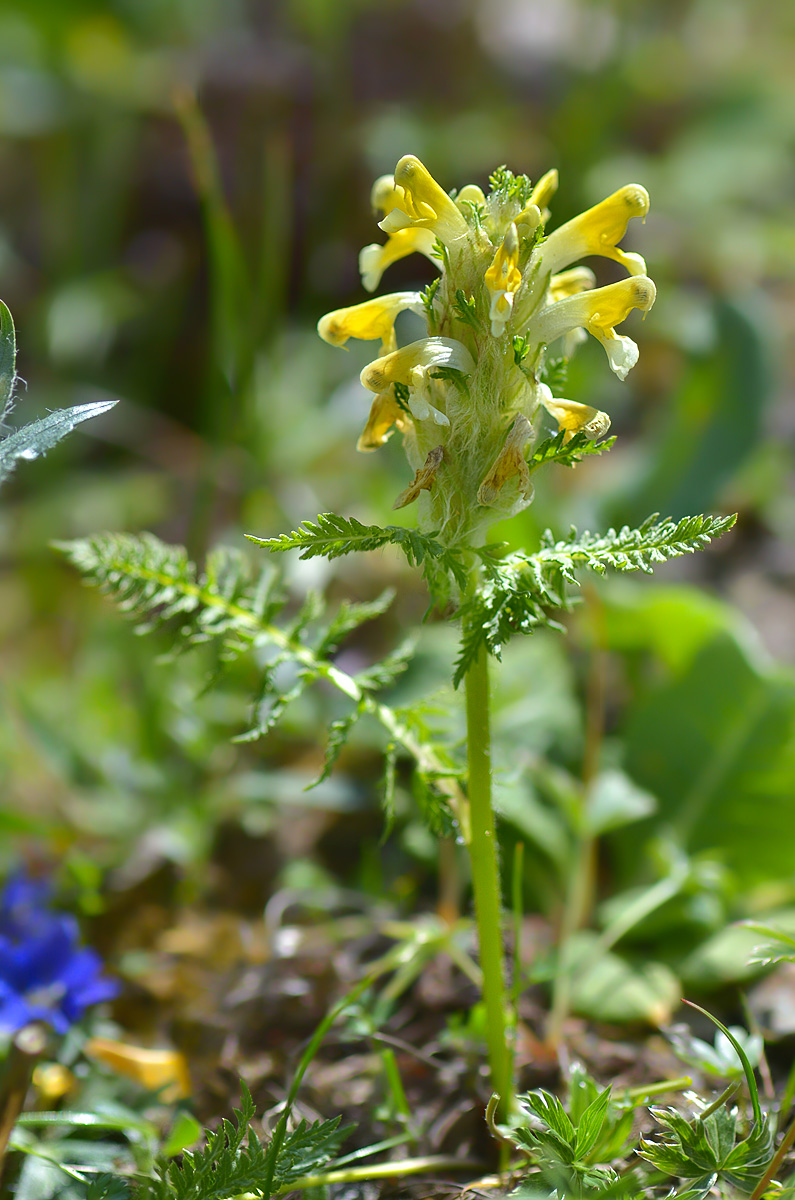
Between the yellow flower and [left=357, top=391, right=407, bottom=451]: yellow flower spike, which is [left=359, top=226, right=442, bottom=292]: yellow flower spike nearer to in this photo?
the yellow flower

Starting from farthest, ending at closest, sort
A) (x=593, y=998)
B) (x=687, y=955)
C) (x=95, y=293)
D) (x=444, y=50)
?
1. (x=444, y=50)
2. (x=95, y=293)
3. (x=687, y=955)
4. (x=593, y=998)

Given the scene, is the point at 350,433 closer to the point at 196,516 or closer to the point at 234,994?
the point at 196,516

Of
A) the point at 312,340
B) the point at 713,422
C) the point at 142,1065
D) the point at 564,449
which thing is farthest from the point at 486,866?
the point at 312,340

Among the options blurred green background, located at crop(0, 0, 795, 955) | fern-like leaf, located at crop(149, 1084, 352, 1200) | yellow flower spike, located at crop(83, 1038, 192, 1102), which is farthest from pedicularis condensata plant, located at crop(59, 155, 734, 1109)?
blurred green background, located at crop(0, 0, 795, 955)

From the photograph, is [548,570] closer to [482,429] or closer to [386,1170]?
[482,429]

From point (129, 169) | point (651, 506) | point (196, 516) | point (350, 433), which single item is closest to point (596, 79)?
point (129, 169)

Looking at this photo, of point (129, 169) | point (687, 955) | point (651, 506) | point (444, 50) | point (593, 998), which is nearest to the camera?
point (593, 998)

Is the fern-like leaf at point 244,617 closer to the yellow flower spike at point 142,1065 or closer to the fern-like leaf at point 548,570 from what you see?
the fern-like leaf at point 548,570
